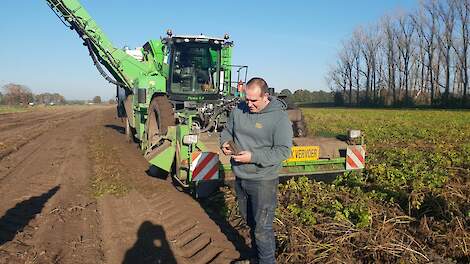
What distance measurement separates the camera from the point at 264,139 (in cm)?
383

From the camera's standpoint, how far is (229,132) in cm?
415

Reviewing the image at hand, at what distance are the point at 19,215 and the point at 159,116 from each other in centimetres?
403

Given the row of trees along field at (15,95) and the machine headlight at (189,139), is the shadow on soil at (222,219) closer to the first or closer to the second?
the machine headlight at (189,139)

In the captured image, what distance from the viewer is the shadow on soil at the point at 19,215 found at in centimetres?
532

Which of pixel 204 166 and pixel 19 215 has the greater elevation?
pixel 204 166

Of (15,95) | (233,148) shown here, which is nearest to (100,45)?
(233,148)

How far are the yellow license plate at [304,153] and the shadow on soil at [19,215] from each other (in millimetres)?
3907

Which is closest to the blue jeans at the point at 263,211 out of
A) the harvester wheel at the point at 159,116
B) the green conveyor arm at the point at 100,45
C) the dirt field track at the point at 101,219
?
the dirt field track at the point at 101,219

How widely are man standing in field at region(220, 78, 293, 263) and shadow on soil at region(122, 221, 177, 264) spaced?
109cm

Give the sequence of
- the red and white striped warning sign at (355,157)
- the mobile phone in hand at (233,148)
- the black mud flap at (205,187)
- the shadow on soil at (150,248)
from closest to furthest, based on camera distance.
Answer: the mobile phone in hand at (233,148) → the shadow on soil at (150,248) → the black mud flap at (205,187) → the red and white striped warning sign at (355,157)

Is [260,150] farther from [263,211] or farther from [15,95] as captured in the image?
[15,95]

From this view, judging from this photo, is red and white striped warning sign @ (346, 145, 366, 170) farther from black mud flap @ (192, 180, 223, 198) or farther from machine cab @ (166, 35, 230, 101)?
machine cab @ (166, 35, 230, 101)

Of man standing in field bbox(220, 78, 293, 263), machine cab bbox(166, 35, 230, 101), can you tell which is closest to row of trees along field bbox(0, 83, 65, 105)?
machine cab bbox(166, 35, 230, 101)

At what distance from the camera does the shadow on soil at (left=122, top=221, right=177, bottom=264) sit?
447cm
